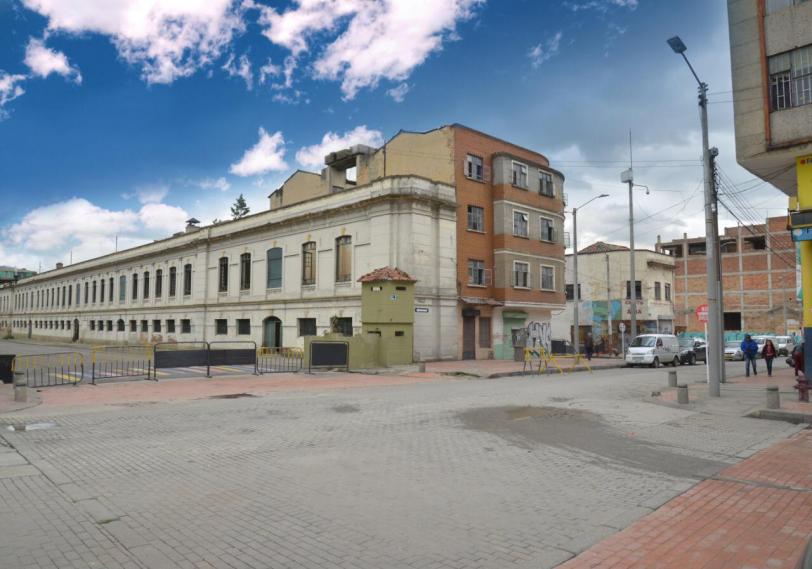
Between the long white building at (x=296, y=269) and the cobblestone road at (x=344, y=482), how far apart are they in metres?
18.0

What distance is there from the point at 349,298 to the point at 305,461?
24.2 metres

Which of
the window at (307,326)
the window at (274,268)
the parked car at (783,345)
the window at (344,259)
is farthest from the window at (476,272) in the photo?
the parked car at (783,345)

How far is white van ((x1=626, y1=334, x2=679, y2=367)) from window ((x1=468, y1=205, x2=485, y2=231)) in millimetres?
11111

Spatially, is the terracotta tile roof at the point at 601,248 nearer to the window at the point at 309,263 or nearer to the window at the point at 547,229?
the window at the point at 547,229

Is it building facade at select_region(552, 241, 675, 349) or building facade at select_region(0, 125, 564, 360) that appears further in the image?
building facade at select_region(552, 241, 675, 349)

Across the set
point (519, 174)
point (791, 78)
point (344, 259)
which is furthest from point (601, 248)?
point (791, 78)

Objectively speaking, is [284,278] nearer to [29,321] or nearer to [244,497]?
[244,497]

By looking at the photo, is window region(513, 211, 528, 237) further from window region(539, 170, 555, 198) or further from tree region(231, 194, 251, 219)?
tree region(231, 194, 251, 219)

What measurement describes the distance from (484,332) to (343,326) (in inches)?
332

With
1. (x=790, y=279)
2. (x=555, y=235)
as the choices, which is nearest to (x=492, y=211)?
(x=555, y=235)

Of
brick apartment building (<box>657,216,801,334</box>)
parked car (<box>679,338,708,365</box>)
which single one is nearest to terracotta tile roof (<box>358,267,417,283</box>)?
parked car (<box>679,338,708,365</box>)

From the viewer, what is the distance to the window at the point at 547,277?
125 feet

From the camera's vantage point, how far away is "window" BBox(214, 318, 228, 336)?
42.2 m

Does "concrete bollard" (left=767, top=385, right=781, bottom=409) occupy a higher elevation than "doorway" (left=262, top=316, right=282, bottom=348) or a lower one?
lower
